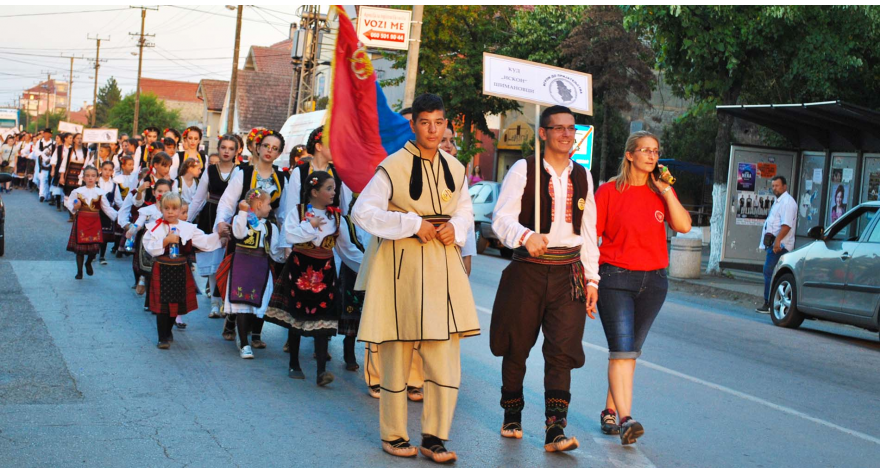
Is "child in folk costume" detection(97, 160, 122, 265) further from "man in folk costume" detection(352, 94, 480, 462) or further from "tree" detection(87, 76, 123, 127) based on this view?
"tree" detection(87, 76, 123, 127)

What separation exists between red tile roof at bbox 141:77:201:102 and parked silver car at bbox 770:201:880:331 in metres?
109

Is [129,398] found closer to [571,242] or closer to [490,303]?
[571,242]

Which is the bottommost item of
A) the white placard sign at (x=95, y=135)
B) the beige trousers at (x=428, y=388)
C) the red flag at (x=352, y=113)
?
the beige trousers at (x=428, y=388)

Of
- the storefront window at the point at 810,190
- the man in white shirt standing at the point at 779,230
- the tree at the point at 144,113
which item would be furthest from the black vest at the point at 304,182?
the tree at the point at 144,113

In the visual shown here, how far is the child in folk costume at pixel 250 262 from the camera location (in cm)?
795

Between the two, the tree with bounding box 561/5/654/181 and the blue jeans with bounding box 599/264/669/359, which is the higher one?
the tree with bounding box 561/5/654/181

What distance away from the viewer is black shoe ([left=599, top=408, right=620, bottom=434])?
238 inches

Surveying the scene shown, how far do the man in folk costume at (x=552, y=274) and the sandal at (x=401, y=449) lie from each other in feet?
2.49

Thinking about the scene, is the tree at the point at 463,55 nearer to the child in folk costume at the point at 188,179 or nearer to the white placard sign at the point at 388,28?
the white placard sign at the point at 388,28

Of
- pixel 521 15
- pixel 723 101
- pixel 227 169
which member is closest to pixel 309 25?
pixel 521 15

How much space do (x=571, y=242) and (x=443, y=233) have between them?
33.0 inches

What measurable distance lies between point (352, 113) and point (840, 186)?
546 inches

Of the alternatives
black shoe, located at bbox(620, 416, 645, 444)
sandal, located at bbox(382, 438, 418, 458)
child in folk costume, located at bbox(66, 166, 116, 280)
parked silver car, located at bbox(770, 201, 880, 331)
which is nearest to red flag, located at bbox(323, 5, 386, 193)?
sandal, located at bbox(382, 438, 418, 458)

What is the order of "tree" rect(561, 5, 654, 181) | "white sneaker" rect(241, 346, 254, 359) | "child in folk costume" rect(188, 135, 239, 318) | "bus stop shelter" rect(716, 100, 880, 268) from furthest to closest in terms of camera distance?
1. "tree" rect(561, 5, 654, 181)
2. "bus stop shelter" rect(716, 100, 880, 268)
3. "child in folk costume" rect(188, 135, 239, 318)
4. "white sneaker" rect(241, 346, 254, 359)
